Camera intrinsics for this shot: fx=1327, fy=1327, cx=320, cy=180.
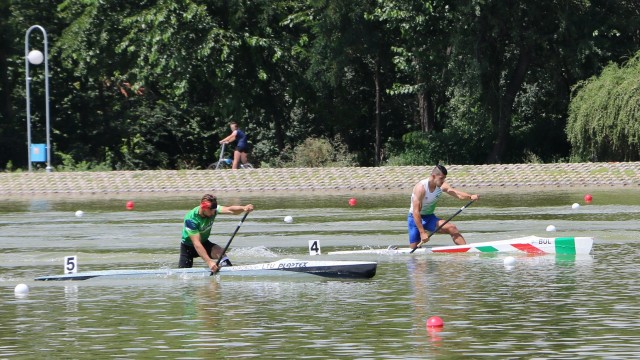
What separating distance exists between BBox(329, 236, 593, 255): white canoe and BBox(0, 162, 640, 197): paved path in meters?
16.1

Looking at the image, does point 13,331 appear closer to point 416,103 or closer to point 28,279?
point 28,279

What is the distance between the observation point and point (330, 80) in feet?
143

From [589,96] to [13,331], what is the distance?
92.1 feet

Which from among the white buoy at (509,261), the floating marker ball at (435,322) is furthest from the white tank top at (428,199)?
the floating marker ball at (435,322)

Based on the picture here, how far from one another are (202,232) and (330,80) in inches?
1023

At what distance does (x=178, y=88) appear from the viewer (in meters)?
43.9

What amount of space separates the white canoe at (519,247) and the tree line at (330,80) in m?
18.7

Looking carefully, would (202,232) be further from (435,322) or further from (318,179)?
(318,179)

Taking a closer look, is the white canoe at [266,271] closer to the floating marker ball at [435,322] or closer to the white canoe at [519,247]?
the white canoe at [519,247]

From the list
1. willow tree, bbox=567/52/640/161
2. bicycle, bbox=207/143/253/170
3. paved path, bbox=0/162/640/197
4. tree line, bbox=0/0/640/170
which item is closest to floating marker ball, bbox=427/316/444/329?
paved path, bbox=0/162/640/197

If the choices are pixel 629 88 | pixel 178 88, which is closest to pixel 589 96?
pixel 629 88

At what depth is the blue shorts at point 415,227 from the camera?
20328 mm

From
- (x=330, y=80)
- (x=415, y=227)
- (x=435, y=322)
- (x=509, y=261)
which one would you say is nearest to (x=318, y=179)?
(x=330, y=80)

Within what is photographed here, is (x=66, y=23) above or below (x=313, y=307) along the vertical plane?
above
